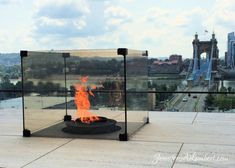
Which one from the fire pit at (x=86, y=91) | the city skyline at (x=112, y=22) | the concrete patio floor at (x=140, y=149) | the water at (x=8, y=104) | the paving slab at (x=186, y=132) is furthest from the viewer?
the city skyline at (x=112, y=22)

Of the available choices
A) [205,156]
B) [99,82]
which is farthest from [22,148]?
[205,156]

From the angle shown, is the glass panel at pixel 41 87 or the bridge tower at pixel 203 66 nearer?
the glass panel at pixel 41 87

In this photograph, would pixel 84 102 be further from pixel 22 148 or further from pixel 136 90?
pixel 22 148

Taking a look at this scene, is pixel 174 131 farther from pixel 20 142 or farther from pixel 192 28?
pixel 192 28

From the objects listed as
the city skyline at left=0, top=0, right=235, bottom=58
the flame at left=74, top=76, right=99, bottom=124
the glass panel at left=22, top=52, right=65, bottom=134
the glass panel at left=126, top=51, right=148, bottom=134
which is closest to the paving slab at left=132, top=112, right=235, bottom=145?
the glass panel at left=126, top=51, right=148, bottom=134

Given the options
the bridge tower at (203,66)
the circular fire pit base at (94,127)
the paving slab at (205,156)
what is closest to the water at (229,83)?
the bridge tower at (203,66)

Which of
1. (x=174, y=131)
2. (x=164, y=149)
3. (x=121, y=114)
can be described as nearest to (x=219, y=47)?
(x=174, y=131)

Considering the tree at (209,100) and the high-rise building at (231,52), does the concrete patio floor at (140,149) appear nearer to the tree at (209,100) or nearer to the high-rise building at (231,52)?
the tree at (209,100)

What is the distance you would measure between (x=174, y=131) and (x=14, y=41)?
460cm

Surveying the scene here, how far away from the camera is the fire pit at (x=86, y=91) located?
4.51 metres

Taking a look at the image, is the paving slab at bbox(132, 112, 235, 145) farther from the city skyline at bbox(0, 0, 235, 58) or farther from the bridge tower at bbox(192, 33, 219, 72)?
the city skyline at bbox(0, 0, 235, 58)

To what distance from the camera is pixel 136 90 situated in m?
4.98

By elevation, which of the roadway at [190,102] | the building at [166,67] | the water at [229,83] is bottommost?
the roadway at [190,102]

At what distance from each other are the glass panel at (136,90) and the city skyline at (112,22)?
4.44 ft
